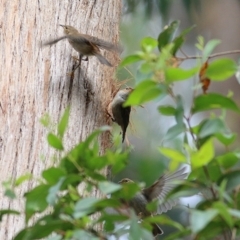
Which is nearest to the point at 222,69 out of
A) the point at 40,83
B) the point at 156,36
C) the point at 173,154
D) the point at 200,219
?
the point at 173,154

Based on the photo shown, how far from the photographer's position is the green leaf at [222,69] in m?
1.03

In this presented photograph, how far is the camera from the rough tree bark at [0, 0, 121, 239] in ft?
6.81

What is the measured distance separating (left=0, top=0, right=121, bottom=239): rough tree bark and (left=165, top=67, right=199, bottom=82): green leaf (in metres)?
1.07

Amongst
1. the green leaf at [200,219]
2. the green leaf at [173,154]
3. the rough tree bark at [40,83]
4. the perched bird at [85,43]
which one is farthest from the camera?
the perched bird at [85,43]

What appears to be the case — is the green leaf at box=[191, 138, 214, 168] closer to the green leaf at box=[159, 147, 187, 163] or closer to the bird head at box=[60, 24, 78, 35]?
the green leaf at box=[159, 147, 187, 163]

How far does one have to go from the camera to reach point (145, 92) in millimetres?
1046

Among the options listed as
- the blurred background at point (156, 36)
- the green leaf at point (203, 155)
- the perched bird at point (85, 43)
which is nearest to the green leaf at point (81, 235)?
the green leaf at point (203, 155)

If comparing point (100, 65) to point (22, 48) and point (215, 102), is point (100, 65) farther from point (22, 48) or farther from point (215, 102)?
point (215, 102)

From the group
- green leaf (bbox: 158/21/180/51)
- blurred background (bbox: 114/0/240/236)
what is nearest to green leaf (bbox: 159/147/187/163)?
green leaf (bbox: 158/21/180/51)

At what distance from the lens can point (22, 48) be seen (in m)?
2.23

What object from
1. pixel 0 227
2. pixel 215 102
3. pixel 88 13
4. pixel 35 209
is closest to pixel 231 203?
pixel 215 102

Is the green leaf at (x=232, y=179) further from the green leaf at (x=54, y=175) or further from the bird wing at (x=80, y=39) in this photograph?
the bird wing at (x=80, y=39)

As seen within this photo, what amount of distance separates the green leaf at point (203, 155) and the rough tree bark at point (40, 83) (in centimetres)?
109

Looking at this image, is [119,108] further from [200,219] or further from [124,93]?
[200,219]
